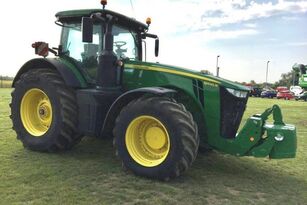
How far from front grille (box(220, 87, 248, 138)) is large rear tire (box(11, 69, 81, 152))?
8.10ft

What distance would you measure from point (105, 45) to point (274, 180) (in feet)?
11.3

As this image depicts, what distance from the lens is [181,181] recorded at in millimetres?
5602

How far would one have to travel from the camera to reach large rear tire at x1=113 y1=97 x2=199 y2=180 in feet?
17.6

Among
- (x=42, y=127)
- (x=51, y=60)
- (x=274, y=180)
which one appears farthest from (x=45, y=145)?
(x=274, y=180)

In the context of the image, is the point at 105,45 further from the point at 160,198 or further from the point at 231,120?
the point at 160,198

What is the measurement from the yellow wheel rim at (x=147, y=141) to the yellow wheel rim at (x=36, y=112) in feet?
6.49

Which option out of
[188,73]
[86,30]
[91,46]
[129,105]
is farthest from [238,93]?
[91,46]

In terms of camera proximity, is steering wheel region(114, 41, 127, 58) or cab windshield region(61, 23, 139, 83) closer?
cab windshield region(61, 23, 139, 83)

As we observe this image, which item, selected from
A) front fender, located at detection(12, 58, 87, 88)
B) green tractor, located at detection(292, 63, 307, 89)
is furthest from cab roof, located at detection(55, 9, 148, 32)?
green tractor, located at detection(292, 63, 307, 89)

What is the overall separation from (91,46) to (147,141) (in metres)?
2.13

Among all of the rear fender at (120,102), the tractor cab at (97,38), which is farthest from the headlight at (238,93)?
the tractor cab at (97,38)

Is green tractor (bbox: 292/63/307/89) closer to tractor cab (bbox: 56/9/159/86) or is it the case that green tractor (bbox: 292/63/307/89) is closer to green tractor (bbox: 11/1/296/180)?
green tractor (bbox: 11/1/296/180)

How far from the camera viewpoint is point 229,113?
6.07m

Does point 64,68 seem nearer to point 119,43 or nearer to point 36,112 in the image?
point 119,43
